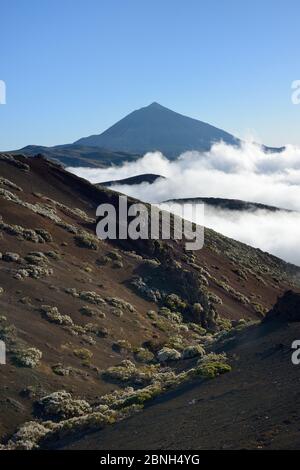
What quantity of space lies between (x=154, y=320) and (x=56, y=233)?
13566 millimetres

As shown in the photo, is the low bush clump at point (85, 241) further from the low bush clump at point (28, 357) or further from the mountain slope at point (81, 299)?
the low bush clump at point (28, 357)

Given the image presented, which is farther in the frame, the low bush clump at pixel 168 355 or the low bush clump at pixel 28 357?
the low bush clump at pixel 168 355

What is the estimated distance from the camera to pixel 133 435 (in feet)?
57.8

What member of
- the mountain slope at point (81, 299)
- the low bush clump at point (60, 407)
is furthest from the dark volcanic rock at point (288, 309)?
the low bush clump at point (60, 407)

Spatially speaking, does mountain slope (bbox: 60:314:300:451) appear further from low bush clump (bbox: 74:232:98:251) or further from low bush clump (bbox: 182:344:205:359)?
low bush clump (bbox: 74:232:98:251)

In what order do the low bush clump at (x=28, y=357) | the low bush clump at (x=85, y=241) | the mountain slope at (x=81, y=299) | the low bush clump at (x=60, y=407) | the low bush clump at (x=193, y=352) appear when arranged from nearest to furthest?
1. the low bush clump at (x=60, y=407)
2. the mountain slope at (x=81, y=299)
3. the low bush clump at (x=28, y=357)
4. the low bush clump at (x=193, y=352)
5. the low bush clump at (x=85, y=241)

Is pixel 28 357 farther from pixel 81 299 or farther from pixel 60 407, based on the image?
pixel 81 299

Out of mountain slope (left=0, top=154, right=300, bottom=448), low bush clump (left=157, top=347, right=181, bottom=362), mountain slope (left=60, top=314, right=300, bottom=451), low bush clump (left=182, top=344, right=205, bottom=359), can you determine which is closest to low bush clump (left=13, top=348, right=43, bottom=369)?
mountain slope (left=0, top=154, right=300, bottom=448)

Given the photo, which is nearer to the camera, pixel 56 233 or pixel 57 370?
pixel 57 370

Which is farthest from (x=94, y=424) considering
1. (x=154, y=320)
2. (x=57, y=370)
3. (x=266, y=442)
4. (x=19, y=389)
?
(x=154, y=320)

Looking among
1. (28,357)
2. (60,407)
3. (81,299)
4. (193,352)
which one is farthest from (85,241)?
(60,407)
